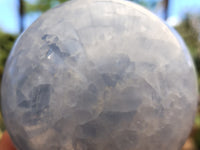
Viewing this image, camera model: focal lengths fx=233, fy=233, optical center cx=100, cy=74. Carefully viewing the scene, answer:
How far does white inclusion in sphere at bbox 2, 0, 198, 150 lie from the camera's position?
2.77 ft

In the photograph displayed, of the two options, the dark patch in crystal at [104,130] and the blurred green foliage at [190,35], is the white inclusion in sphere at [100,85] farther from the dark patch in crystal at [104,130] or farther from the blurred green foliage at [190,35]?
the blurred green foliage at [190,35]

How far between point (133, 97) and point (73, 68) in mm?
244

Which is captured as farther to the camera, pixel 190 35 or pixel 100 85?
pixel 190 35

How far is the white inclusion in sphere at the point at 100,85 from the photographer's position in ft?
2.77

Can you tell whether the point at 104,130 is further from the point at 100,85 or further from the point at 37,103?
the point at 37,103

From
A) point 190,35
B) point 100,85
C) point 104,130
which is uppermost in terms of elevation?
point 100,85

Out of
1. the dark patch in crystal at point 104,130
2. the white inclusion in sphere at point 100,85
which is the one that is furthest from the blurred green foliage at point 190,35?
the dark patch in crystal at point 104,130

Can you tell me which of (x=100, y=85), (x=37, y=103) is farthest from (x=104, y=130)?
(x=37, y=103)

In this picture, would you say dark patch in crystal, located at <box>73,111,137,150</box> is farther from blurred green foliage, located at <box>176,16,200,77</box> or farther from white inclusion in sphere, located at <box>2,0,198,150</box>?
blurred green foliage, located at <box>176,16,200,77</box>

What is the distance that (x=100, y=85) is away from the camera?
838mm

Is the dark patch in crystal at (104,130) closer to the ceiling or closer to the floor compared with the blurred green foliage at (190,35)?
closer to the ceiling

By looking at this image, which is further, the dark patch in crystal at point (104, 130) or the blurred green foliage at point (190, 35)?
the blurred green foliage at point (190, 35)

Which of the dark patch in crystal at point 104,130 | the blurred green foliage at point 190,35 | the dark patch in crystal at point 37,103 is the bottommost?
the blurred green foliage at point 190,35

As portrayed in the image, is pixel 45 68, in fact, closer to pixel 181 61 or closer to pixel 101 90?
pixel 101 90
